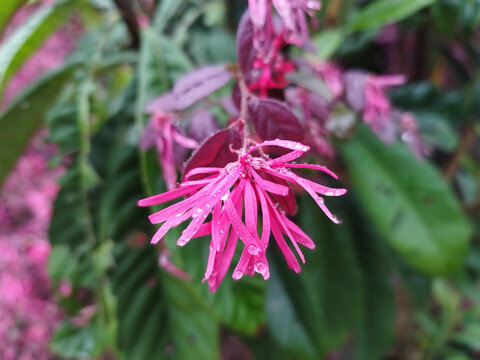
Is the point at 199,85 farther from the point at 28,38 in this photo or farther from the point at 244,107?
the point at 28,38

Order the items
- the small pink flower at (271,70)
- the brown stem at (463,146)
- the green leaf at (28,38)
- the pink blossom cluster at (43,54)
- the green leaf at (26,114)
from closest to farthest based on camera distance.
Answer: the small pink flower at (271,70) < the green leaf at (28,38) < the green leaf at (26,114) < the brown stem at (463,146) < the pink blossom cluster at (43,54)

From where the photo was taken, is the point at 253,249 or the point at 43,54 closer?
the point at 253,249

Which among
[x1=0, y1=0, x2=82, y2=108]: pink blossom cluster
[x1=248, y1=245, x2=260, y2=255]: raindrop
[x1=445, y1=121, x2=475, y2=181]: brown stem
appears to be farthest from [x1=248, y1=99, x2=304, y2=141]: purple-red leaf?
[x1=0, y1=0, x2=82, y2=108]: pink blossom cluster

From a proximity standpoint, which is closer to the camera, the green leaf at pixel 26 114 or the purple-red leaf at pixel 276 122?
the purple-red leaf at pixel 276 122

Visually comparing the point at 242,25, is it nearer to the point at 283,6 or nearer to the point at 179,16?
the point at 283,6

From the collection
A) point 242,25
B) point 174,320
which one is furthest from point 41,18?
point 174,320

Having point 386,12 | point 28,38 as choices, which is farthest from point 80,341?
point 386,12

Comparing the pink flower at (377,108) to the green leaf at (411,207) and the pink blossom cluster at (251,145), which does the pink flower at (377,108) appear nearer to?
the pink blossom cluster at (251,145)

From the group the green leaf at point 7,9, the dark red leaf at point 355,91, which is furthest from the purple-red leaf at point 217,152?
the green leaf at point 7,9
